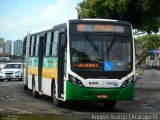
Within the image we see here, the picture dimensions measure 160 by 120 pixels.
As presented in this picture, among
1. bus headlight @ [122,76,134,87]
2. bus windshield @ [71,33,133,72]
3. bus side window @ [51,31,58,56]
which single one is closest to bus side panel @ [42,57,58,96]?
bus side window @ [51,31,58,56]

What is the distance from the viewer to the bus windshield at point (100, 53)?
1811 centimetres

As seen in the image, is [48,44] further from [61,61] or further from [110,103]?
[110,103]

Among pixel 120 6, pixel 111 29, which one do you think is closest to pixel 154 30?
pixel 120 6

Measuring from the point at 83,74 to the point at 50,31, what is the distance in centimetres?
370

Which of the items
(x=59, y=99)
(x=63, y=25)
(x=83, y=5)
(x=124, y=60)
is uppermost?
(x=83, y=5)

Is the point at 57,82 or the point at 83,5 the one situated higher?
the point at 83,5

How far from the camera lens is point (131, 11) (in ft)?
111

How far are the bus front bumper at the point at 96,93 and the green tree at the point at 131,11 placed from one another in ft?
47.9

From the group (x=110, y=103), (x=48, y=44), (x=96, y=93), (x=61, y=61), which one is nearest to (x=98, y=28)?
(x=61, y=61)

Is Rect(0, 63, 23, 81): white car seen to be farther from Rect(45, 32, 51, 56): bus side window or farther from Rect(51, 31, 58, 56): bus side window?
Rect(51, 31, 58, 56): bus side window

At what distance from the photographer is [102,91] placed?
18.1 m

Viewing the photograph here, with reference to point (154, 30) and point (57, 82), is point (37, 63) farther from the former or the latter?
point (154, 30)

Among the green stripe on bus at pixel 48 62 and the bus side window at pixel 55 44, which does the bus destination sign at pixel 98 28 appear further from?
the green stripe on bus at pixel 48 62

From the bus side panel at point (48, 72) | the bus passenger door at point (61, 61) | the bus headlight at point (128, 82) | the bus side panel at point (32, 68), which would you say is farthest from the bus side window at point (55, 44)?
the bus side panel at point (32, 68)
